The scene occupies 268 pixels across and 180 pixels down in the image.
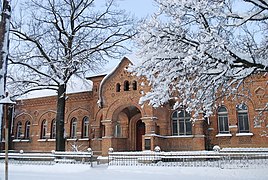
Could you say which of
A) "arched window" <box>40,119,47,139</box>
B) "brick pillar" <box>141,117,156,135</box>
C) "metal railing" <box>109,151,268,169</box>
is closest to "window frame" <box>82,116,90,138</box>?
"arched window" <box>40,119,47,139</box>

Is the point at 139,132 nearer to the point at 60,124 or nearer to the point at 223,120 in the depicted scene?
the point at 223,120

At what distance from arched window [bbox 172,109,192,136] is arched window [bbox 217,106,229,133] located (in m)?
2.20

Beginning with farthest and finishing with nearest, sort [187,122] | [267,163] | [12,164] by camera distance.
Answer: [187,122]
[12,164]
[267,163]

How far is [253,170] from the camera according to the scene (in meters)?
13.4

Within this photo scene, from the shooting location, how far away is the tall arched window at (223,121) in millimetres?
20750

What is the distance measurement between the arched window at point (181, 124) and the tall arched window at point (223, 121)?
7.23 ft

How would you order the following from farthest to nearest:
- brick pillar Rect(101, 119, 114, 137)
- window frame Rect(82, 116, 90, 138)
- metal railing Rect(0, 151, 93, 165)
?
window frame Rect(82, 116, 90, 138)
brick pillar Rect(101, 119, 114, 137)
metal railing Rect(0, 151, 93, 165)

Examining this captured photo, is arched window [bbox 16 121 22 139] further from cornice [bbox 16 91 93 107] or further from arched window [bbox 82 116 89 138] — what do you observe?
arched window [bbox 82 116 89 138]

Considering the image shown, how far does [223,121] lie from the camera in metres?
20.9

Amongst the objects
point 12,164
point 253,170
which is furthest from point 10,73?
point 253,170

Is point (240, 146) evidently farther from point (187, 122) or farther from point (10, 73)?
point (10, 73)

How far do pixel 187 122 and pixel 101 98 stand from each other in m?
6.89

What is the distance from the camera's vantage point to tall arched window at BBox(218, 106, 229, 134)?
20.8 metres

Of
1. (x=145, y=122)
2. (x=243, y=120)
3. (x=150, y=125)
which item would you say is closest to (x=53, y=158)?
(x=145, y=122)
